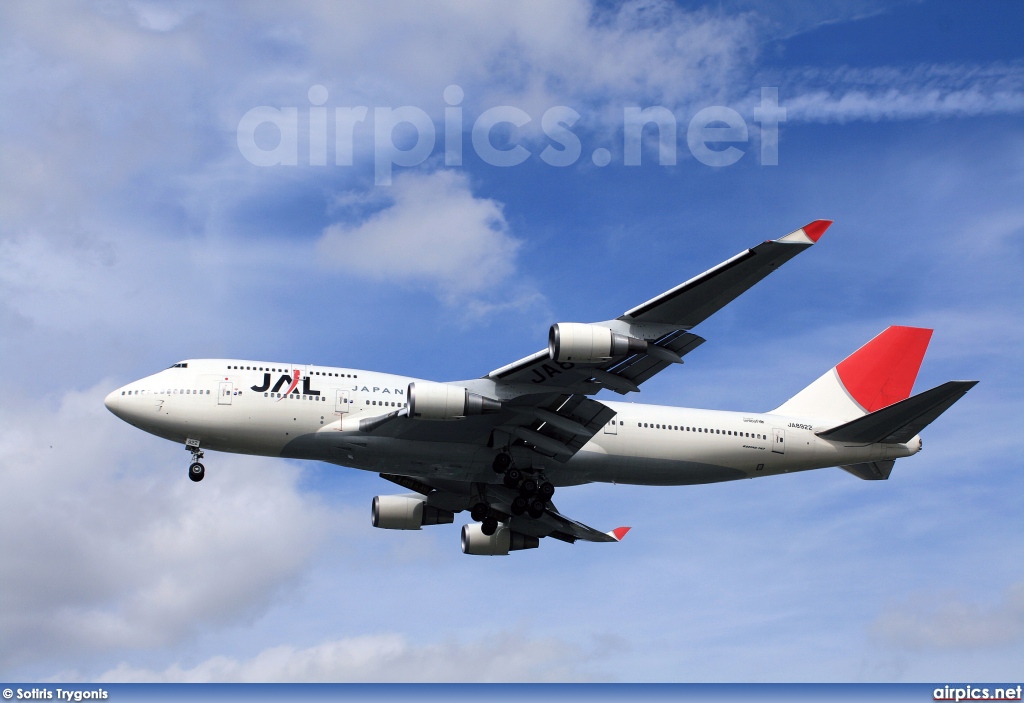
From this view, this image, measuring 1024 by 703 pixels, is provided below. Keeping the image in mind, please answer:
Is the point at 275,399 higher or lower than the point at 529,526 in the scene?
higher

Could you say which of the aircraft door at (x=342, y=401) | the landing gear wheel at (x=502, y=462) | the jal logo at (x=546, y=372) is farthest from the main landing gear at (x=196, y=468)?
the jal logo at (x=546, y=372)

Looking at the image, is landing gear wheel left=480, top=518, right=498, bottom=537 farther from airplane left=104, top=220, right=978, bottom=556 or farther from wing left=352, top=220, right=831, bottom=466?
wing left=352, top=220, right=831, bottom=466

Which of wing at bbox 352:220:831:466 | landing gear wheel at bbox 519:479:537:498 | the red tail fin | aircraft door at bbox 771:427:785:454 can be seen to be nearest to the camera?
wing at bbox 352:220:831:466

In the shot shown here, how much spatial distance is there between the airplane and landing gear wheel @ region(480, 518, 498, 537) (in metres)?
0.07

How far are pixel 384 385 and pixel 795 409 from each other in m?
17.3

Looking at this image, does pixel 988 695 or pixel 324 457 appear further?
pixel 988 695

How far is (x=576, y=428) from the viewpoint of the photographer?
32.1m

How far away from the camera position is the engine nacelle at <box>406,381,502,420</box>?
29250 mm

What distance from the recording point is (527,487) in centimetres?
3350

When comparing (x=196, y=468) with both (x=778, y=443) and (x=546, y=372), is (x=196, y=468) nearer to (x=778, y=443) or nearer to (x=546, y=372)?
(x=546, y=372)

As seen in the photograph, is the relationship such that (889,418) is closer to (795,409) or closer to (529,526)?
(795,409)

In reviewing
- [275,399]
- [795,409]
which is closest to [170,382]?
[275,399]

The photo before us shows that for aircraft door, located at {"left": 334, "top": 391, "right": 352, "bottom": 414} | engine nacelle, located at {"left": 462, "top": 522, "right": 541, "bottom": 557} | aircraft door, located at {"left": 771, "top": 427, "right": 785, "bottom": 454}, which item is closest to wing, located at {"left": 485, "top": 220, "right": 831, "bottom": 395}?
aircraft door, located at {"left": 334, "top": 391, "right": 352, "bottom": 414}

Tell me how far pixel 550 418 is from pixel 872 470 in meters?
15.0
